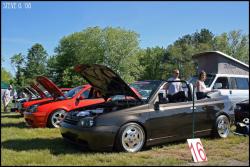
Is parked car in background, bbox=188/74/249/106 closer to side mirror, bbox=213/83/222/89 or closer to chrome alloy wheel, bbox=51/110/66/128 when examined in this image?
side mirror, bbox=213/83/222/89

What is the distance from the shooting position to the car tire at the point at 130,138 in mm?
7203

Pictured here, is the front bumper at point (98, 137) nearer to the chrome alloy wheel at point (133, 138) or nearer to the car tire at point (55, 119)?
the chrome alloy wheel at point (133, 138)

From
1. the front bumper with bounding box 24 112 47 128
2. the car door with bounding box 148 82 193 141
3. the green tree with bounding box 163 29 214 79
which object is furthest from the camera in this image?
the green tree with bounding box 163 29 214 79

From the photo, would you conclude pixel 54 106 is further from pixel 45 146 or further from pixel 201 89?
pixel 201 89

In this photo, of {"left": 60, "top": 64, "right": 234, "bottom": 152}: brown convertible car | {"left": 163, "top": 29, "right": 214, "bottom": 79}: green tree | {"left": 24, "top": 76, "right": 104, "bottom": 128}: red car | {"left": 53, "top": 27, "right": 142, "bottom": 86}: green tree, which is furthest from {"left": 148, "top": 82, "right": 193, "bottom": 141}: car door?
{"left": 53, "top": 27, "right": 142, "bottom": 86}: green tree

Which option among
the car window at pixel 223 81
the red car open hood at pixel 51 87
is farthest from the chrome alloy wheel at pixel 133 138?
the car window at pixel 223 81

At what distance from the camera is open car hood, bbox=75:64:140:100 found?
794 cm

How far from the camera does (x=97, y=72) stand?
8.27 meters

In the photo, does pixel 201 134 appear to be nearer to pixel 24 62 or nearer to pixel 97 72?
pixel 97 72

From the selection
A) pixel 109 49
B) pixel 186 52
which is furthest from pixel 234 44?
pixel 109 49

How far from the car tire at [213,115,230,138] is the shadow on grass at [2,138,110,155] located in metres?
3.26

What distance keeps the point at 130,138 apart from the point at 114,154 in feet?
1.78

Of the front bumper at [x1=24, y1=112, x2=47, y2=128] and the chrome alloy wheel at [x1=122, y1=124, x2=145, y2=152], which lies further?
the front bumper at [x1=24, y1=112, x2=47, y2=128]

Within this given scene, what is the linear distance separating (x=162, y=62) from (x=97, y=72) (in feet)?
249
